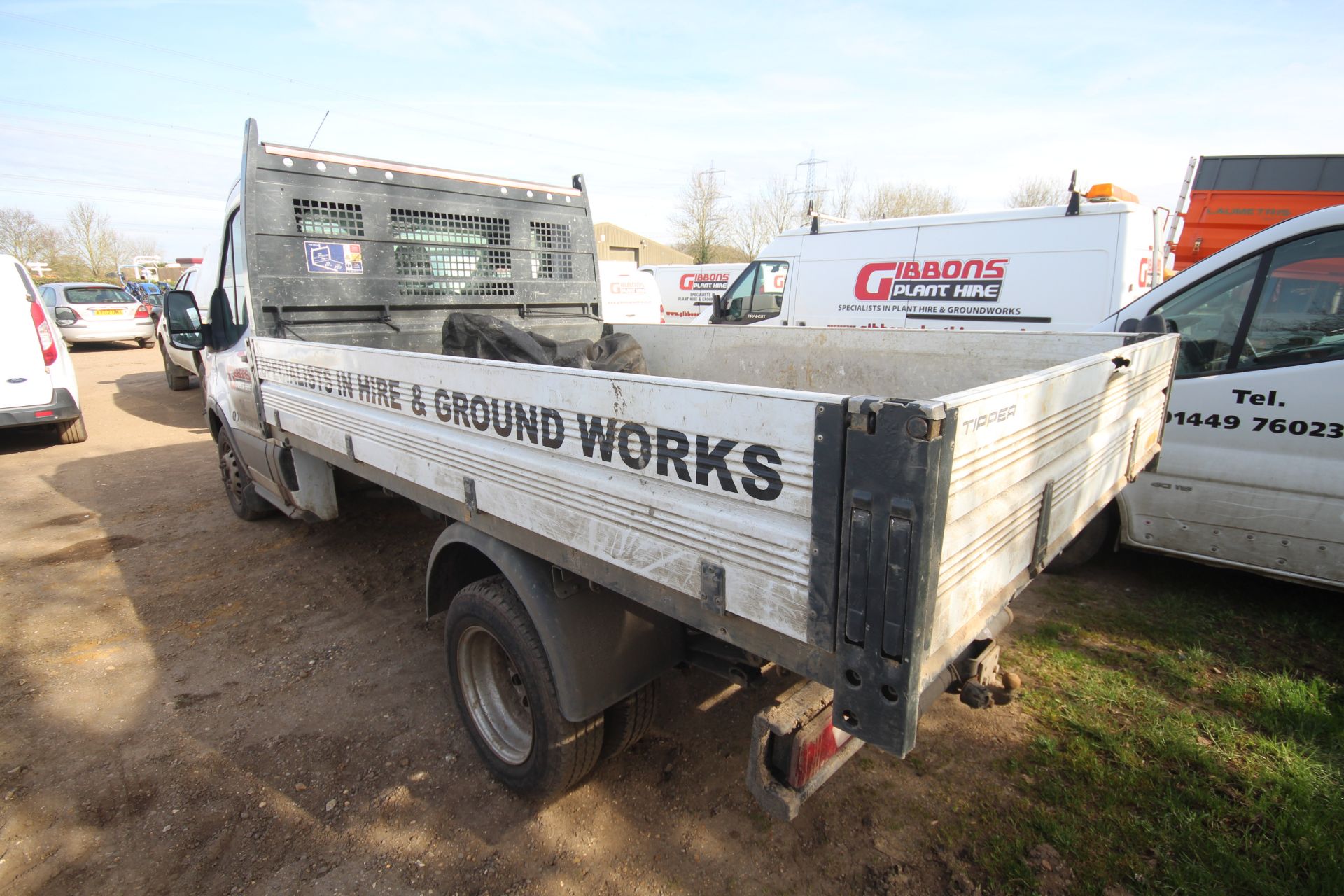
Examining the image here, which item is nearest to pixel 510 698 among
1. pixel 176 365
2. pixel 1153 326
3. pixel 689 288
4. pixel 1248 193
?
pixel 1153 326

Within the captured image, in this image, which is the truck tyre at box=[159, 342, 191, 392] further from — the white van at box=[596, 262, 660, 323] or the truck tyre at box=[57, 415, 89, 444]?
the white van at box=[596, 262, 660, 323]

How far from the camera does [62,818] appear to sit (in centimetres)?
251

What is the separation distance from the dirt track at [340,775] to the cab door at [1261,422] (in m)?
1.60

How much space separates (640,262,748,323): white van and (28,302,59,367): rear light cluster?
10.8 m

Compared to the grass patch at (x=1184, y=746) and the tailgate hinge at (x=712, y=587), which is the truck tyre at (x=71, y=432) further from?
the grass patch at (x=1184, y=746)

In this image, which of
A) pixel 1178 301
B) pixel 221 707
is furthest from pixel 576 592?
pixel 1178 301

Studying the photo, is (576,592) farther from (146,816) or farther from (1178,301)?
(1178,301)

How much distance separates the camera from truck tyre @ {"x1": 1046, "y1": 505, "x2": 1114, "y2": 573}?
391cm

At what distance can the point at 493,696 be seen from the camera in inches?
108

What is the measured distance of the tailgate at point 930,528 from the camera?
3.96ft

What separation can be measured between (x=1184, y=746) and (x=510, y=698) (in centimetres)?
273

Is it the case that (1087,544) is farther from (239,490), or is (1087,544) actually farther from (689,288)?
(689,288)

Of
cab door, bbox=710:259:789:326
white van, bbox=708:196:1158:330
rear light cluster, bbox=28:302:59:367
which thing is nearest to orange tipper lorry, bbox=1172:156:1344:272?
white van, bbox=708:196:1158:330

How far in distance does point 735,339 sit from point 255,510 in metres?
4.16
